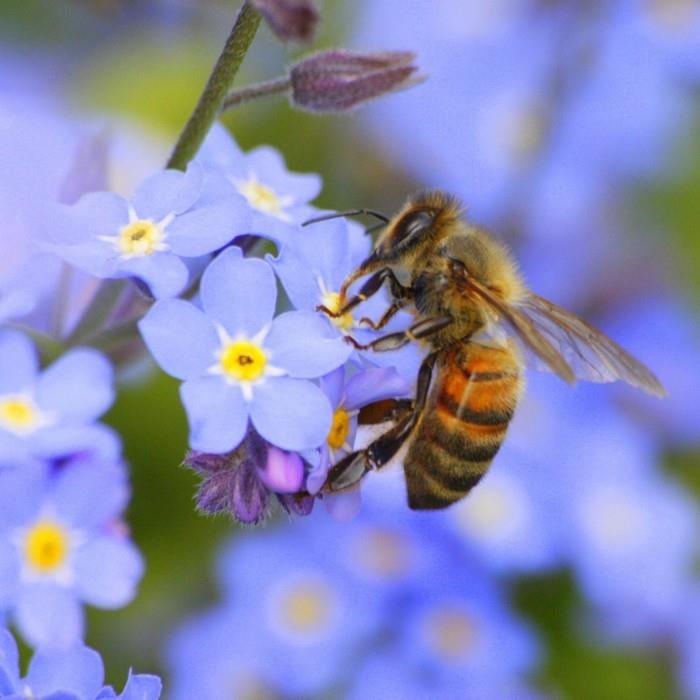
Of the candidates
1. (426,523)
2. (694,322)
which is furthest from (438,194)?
(694,322)

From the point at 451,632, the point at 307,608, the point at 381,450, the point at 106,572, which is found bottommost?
the point at 307,608

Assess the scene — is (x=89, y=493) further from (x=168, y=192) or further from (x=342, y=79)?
(x=342, y=79)

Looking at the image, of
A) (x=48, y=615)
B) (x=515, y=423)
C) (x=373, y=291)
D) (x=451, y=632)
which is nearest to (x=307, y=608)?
(x=451, y=632)

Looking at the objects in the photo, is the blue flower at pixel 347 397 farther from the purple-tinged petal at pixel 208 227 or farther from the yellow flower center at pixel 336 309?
the purple-tinged petal at pixel 208 227

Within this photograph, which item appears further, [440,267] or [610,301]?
[610,301]

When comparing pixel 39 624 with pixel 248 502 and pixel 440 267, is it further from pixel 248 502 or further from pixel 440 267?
pixel 440 267
